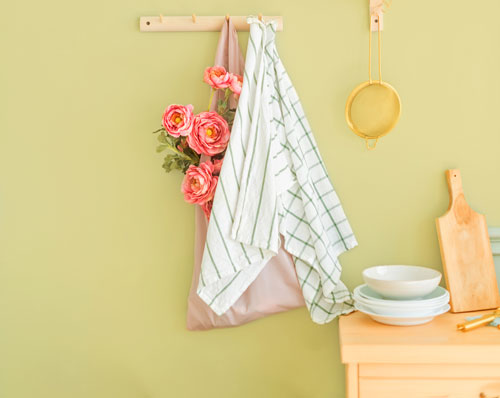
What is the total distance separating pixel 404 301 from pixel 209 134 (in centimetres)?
67

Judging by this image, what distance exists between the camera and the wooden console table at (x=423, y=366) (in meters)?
1.12

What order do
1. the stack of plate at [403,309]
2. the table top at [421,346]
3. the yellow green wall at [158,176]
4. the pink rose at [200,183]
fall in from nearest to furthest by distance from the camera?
the table top at [421,346], the stack of plate at [403,309], the pink rose at [200,183], the yellow green wall at [158,176]

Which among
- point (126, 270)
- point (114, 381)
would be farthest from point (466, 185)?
point (114, 381)

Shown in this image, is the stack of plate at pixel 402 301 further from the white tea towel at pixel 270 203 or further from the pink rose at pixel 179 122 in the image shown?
the pink rose at pixel 179 122

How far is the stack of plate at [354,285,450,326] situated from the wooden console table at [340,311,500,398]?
0.23 ft

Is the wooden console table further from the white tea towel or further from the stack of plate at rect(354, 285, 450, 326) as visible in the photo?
the white tea towel

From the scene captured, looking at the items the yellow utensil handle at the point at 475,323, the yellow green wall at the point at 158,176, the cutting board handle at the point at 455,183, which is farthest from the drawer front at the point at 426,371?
the cutting board handle at the point at 455,183

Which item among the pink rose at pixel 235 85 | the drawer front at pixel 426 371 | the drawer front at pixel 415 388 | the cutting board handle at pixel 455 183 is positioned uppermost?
the pink rose at pixel 235 85

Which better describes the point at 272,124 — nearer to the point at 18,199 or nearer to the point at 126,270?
the point at 126,270

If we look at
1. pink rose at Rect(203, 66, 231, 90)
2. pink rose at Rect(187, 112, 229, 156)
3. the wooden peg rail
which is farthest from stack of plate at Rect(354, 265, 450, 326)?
the wooden peg rail

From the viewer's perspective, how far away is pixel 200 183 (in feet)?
4.34

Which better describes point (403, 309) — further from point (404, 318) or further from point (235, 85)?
point (235, 85)

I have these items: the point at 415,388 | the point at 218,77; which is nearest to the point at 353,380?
the point at 415,388

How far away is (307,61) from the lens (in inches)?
57.5
